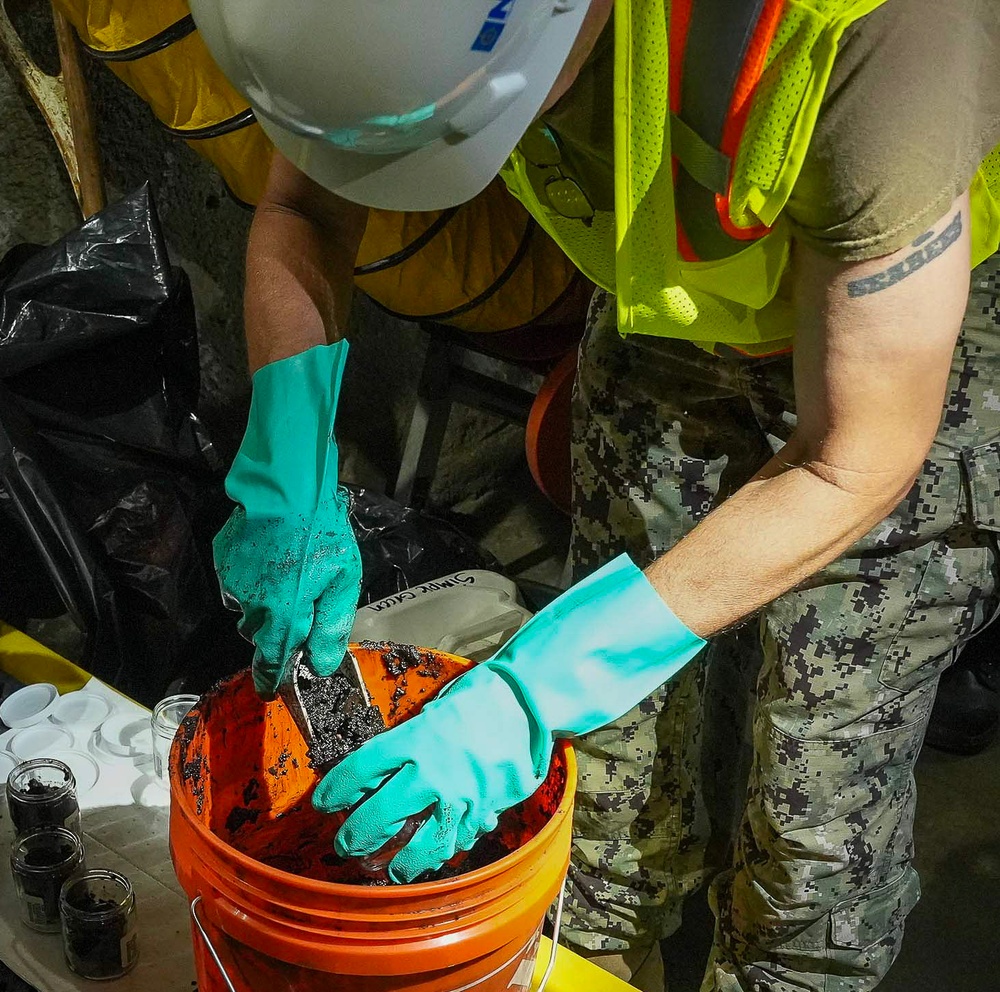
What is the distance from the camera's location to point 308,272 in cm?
123

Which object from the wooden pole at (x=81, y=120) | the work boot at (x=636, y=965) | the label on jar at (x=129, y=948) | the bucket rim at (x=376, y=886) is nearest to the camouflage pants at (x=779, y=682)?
the work boot at (x=636, y=965)

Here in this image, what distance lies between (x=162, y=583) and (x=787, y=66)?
1346 millimetres

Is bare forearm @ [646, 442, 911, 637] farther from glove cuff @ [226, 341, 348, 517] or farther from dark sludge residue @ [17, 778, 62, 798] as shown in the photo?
dark sludge residue @ [17, 778, 62, 798]

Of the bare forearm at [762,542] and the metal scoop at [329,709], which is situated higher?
the bare forearm at [762,542]

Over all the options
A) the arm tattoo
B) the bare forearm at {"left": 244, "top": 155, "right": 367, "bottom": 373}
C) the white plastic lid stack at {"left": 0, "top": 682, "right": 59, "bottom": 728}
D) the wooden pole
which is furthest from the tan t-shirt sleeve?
the wooden pole

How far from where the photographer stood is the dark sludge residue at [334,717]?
3.36 feet

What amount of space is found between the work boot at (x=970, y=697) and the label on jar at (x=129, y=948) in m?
1.63

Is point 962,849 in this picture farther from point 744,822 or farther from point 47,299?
point 47,299

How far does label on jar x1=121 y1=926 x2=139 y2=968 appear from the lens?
108 centimetres

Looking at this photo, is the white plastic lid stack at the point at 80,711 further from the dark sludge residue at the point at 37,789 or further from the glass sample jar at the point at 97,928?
the glass sample jar at the point at 97,928

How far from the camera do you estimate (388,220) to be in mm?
1860

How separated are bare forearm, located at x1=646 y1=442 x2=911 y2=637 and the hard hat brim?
353mm

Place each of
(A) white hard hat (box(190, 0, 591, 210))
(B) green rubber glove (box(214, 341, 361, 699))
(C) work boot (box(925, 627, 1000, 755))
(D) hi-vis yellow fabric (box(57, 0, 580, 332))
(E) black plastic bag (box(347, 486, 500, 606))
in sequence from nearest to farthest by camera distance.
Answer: (A) white hard hat (box(190, 0, 591, 210))
(B) green rubber glove (box(214, 341, 361, 699))
(D) hi-vis yellow fabric (box(57, 0, 580, 332))
(E) black plastic bag (box(347, 486, 500, 606))
(C) work boot (box(925, 627, 1000, 755))

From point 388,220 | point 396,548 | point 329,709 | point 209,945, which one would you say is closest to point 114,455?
point 396,548
